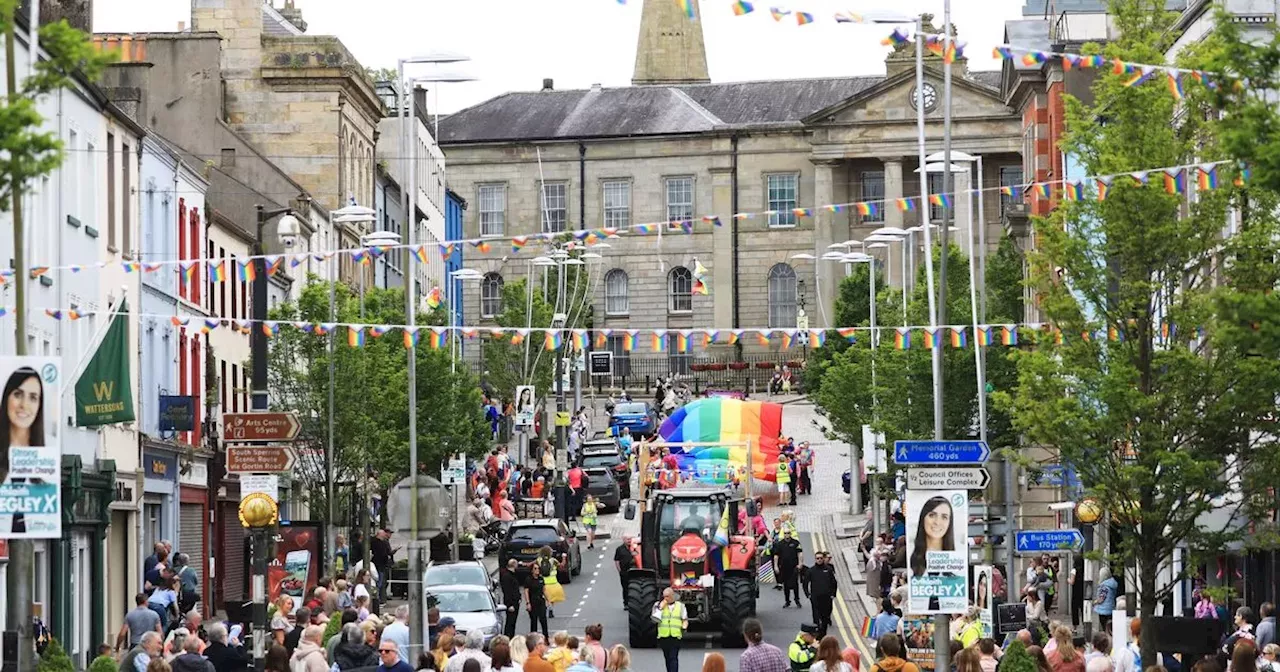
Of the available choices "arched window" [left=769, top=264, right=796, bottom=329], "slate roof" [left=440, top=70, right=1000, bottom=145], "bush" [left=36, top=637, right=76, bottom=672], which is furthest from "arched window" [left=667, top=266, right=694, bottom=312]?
"bush" [left=36, top=637, right=76, bottom=672]

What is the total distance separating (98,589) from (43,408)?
17772mm

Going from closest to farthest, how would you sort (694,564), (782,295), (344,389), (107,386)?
(107,386), (694,564), (344,389), (782,295)

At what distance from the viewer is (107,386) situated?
123ft

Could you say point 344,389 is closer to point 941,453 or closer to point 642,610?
point 642,610

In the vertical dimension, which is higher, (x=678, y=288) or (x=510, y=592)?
(x=678, y=288)

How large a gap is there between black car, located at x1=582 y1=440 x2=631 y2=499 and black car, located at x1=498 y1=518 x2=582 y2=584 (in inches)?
592

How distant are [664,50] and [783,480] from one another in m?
82.9

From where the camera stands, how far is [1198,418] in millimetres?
28953

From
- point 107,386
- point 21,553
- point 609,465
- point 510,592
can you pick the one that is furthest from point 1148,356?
point 609,465

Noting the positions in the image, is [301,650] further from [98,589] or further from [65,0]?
[65,0]

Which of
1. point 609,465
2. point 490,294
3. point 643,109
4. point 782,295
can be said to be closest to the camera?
point 609,465

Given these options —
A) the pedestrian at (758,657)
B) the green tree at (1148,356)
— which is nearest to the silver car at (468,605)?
the green tree at (1148,356)

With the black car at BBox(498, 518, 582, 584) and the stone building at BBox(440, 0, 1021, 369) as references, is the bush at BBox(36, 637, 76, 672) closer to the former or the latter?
the black car at BBox(498, 518, 582, 584)

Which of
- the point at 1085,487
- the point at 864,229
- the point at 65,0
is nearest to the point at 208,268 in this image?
the point at 65,0
